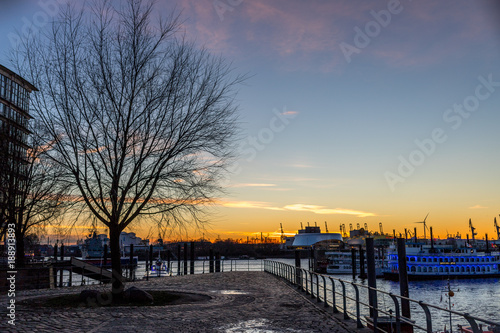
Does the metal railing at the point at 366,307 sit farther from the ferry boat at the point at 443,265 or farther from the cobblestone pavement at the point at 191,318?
the ferry boat at the point at 443,265

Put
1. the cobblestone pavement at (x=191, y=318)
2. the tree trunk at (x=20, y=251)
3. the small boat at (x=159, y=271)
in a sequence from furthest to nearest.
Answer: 1. the small boat at (x=159, y=271)
2. the tree trunk at (x=20, y=251)
3. the cobblestone pavement at (x=191, y=318)

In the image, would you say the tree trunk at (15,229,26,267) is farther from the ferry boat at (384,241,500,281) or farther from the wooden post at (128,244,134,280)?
the ferry boat at (384,241,500,281)

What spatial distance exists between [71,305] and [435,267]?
66.8 metres

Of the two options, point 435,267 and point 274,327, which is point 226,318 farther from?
point 435,267

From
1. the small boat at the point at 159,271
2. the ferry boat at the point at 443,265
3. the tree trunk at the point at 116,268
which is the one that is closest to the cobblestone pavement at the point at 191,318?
the tree trunk at the point at 116,268

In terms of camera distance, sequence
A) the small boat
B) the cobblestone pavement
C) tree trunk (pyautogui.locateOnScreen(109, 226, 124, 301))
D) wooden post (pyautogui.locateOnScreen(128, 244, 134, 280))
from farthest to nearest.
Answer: the small boat → wooden post (pyautogui.locateOnScreen(128, 244, 134, 280)) → tree trunk (pyautogui.locateOnScreen(109, 226, 124, 301)) → the cobblestone pavement

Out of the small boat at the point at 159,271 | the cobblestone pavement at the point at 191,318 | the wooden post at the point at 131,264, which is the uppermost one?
the cobblestone pavement at the point at 191,318

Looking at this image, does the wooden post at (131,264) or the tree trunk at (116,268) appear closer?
the tree trunk at (116,268)

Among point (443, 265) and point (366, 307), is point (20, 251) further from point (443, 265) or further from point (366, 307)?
point (443, 265)

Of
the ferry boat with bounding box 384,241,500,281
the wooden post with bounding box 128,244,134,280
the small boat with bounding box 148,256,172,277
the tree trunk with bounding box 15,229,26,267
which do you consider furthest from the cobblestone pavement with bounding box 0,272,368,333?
the ferry boat with bounding box 384,241,500,281

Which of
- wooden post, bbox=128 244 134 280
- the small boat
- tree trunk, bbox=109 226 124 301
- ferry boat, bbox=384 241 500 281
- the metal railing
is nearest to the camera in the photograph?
the metal railing

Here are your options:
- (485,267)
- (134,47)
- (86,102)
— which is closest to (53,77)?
(86,102)

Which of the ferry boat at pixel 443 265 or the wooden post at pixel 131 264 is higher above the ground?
the wooden post at pixel 131 264

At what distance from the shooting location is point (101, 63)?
16062 mm
